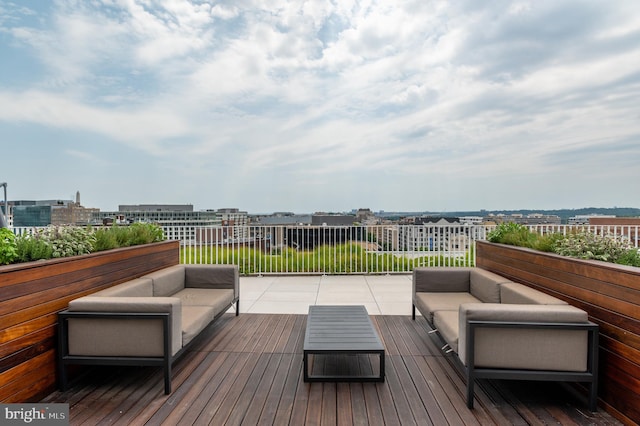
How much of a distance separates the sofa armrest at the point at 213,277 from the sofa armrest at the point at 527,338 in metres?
2.76

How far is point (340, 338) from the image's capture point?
99.9 inches

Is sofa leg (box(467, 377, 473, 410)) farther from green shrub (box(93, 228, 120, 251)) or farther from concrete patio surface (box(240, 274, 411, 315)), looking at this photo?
green shrub (box(93, 228, 120, 251))

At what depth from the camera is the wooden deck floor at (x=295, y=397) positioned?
192 cm

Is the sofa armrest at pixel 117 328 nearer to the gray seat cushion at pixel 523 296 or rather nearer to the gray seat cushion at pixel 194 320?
the gray seat cushion at pixel 194 320

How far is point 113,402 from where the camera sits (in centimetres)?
209

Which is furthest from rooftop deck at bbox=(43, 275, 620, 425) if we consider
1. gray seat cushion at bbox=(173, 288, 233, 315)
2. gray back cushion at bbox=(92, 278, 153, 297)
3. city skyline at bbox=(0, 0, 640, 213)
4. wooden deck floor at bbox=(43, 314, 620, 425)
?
city skyline at bbox=(0, 0, 640, 213)

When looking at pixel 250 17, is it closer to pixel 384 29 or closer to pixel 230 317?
pixel 384 29

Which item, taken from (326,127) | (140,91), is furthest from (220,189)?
(326,127)

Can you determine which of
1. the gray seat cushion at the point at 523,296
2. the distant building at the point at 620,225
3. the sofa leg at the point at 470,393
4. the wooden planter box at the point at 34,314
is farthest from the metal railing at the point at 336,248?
the sofa leg at the point at 470,393

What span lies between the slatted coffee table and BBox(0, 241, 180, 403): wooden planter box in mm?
1766

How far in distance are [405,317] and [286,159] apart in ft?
24.3

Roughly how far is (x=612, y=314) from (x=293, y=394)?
2131mm

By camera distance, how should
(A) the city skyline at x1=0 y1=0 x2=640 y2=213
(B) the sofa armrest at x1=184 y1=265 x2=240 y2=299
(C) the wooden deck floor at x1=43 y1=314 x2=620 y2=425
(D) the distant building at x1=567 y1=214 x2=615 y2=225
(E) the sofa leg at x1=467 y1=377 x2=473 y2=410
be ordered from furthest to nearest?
(A) the city skyline at x1=0 y1=0 x2=640 y2=213 → (D) the distant building at x1=567 y1=214 x2=615 y2=225 → (B) the sofa armrest at x1=184 y1=265 x2=240 y2=299 → (E) the sofa leg at x1=467 y1=377 x2=473 y2=410 → (C) the wooden deck floor at x1=43 y1=314 x2=620 y2=425

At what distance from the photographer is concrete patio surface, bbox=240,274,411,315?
15.0 feet
